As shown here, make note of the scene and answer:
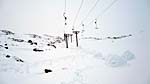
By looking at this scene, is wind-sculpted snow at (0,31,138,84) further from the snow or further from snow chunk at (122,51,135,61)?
snow chunk at (122,51,135,61)

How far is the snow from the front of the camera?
1759mm

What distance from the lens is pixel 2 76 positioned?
176cm

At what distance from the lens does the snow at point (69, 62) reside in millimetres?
1759

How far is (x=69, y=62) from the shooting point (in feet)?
5.87

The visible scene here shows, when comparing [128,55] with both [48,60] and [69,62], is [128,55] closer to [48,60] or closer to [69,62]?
[69,62]

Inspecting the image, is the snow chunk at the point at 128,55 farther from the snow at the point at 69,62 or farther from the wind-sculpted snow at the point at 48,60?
the wind-sculpted snow at the point at 48,60

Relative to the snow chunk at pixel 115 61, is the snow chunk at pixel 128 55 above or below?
above

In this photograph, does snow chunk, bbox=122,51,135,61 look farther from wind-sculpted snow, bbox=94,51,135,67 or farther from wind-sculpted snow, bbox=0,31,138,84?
wind-sculpted snow, bbox=0,31,138,84

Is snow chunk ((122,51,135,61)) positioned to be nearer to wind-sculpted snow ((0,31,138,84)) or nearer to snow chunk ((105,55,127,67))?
snow chunk ((105,55,127,67))

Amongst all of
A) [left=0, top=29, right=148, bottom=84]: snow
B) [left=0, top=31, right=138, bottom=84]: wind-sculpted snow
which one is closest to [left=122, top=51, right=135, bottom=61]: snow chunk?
[left=0, top=29, right=148, bottom=84]: snow

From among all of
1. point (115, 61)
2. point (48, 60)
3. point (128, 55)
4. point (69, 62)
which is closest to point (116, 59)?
point (115, 61)

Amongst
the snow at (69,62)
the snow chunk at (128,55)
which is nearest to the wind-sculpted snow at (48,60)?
the snow at (69,62)

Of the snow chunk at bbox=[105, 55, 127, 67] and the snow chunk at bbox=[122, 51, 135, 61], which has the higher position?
the snow chunk at bbox=[122, 51, 135, 61]

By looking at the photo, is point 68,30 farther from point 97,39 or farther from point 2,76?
point 2,76
